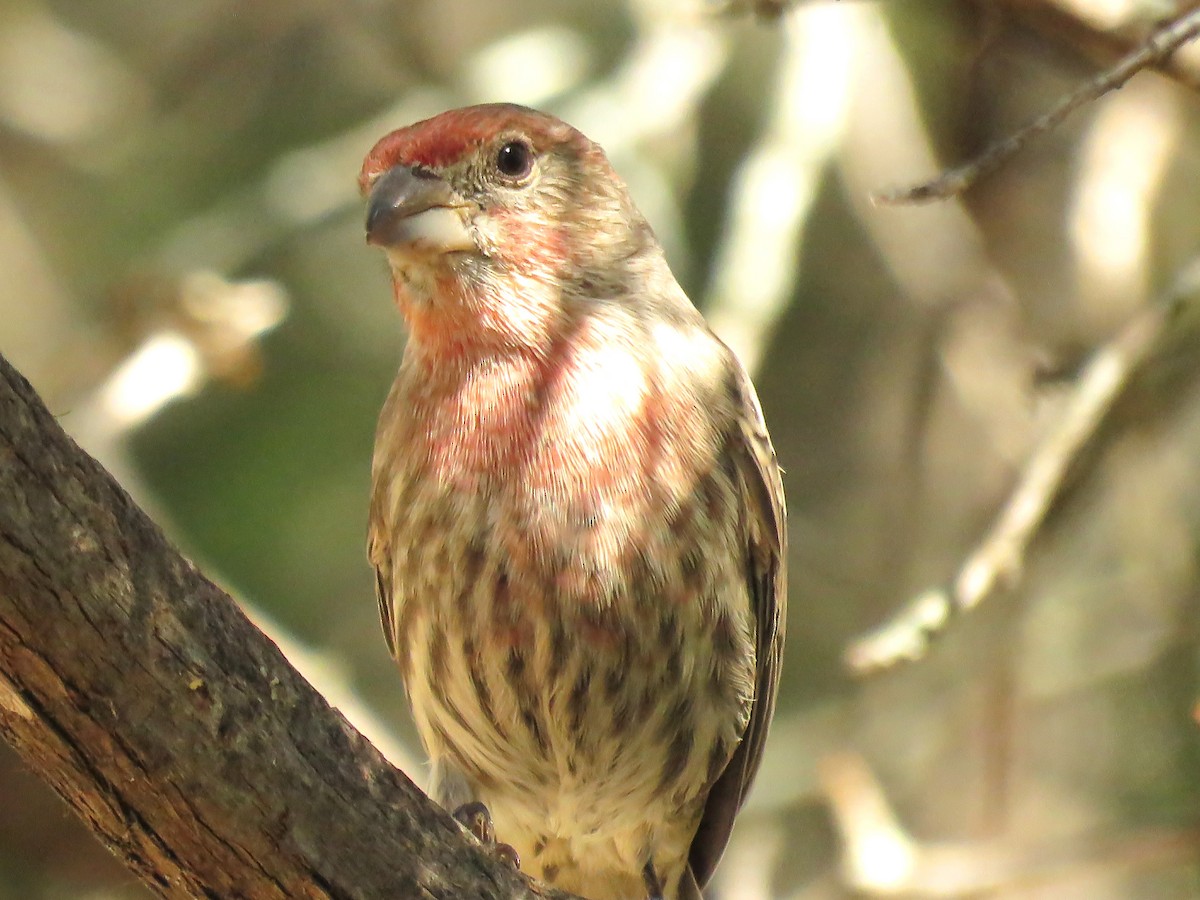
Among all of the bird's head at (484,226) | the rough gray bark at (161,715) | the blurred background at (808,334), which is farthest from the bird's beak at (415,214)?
the rough gray bark at (161,715)

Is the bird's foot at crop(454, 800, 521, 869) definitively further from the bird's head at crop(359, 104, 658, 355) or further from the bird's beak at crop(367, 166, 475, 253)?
the bird's beak at crop(367, 166, 475, 253)

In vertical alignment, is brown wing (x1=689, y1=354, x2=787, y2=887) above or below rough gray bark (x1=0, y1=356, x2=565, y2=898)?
above

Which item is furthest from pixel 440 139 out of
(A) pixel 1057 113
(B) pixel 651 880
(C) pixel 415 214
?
(B) pixel 651 880

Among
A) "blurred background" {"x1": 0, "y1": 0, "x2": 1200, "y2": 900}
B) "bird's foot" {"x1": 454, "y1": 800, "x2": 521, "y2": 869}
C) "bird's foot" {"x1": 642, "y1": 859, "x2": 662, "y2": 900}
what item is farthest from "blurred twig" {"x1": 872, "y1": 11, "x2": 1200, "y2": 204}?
"bird's foot" {"x1": 642, "y1": 859, "x2": 662, "y2": 900}

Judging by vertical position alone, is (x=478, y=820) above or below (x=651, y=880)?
below

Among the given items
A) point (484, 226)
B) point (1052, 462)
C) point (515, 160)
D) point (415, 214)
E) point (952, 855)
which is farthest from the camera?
point (952, 855)

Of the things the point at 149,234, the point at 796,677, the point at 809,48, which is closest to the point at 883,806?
the point at 796,677

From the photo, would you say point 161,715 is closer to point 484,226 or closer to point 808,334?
point 484,226
